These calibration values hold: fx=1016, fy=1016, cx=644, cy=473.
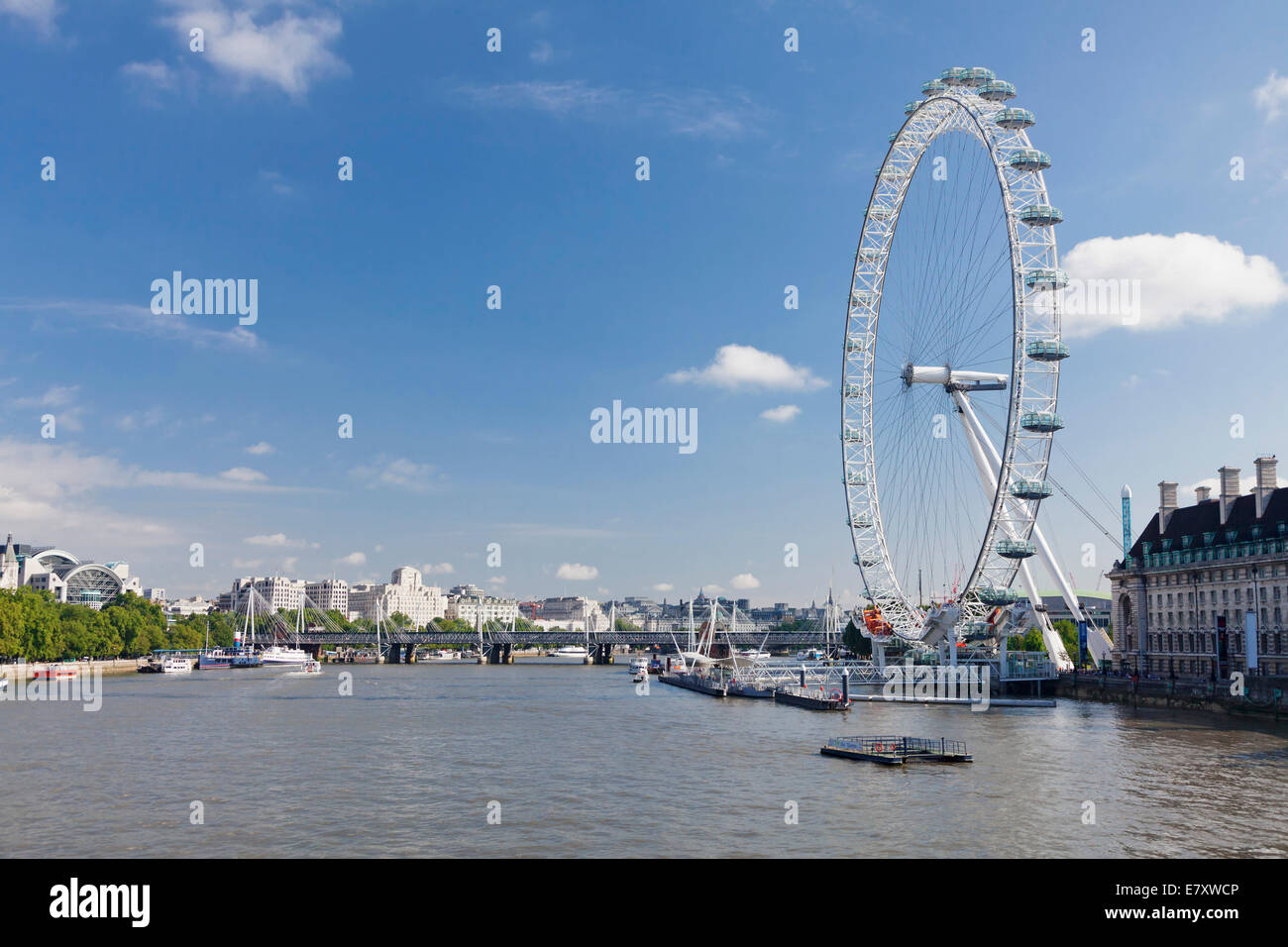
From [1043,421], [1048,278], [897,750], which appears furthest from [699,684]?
[897,750]

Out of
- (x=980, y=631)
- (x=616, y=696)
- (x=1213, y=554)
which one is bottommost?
(x=616, y=696)

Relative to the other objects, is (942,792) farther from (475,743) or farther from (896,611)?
(896,611)

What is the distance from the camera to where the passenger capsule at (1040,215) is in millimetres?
66875

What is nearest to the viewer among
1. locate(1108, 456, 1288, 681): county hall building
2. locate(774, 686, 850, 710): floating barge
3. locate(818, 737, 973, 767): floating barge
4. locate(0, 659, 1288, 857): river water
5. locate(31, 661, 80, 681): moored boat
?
locate(0, 659, 1288, 857): river water

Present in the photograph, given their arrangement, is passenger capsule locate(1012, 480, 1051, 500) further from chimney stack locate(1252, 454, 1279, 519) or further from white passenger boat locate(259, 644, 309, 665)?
white passenger boat locate(259, 644, 309, 665)

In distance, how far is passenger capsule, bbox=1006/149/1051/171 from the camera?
66812 mm

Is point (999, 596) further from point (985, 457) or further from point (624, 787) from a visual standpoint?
point (624, 787)

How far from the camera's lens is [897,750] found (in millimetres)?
43188

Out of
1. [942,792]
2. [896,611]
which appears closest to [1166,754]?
[942,792]

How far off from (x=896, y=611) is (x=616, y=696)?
26044 mm

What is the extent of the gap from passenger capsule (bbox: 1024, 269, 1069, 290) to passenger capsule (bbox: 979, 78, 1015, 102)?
1172 cm

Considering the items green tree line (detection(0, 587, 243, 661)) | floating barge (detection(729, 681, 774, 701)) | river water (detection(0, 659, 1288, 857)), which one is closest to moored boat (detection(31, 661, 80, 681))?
green tree line (detection(0, 587, 243, 661))

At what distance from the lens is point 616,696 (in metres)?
92.0

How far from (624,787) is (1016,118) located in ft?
172
